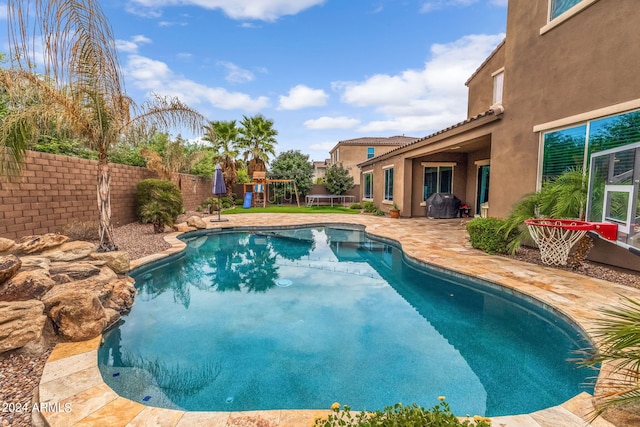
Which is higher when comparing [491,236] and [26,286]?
[491,236]

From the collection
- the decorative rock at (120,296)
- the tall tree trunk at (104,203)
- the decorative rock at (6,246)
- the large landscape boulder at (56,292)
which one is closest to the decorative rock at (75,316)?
the large landscape boulder at (56,292)

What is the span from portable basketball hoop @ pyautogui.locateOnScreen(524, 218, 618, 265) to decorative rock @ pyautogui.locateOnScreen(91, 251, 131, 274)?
25.7 feet

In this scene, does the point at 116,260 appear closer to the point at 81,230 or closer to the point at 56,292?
the point at 56,292

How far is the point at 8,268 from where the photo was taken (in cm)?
345

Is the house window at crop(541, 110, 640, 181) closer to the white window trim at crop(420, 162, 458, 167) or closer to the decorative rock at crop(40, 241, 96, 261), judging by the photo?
the white window trim at crop(420, 162, 458, 167)

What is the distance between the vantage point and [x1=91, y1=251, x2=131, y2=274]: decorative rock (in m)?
5.63

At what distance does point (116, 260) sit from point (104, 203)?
5.10 ft

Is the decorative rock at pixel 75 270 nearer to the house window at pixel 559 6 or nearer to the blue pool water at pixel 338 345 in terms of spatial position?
the blue pool water at pixel 338 345

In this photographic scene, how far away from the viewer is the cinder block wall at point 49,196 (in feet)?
20.7

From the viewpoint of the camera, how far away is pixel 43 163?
715cm

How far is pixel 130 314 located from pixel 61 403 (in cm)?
260

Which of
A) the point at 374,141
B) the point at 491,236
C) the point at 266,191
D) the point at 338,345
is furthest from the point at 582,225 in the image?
the point at 374,141

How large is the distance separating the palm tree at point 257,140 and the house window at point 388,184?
8672 millimetres

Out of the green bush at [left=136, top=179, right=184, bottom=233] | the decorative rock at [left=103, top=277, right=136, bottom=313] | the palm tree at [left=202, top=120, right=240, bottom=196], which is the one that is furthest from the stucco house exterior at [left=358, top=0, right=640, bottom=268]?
the palm tree at [left=202, top=120, right=240, bottom=196]
